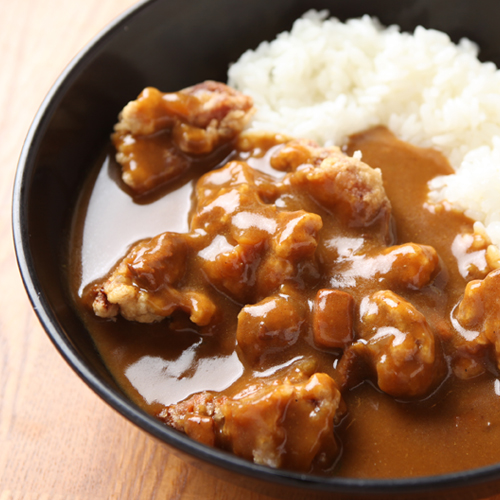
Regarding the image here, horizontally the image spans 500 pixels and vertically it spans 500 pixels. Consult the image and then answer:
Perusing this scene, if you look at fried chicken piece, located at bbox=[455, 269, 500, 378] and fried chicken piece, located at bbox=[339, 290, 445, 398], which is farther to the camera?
fried chicken piece, located at bbox=[455, 269, 500, 378]

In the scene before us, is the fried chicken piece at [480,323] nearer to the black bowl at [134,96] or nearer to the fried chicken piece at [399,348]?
the fried chicken piece at [399,348]

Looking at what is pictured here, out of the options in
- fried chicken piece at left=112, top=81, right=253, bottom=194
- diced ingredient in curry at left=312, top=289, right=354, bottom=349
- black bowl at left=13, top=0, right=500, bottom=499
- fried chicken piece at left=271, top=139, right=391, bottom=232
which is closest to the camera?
black bowl at left=13, top=0, right=500, bottom=499

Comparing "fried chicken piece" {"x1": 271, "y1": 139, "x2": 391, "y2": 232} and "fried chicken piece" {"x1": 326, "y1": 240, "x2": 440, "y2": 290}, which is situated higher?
"fried chicken piece" {"x1": 271, "y1": 139, "x2": 391, "y2": 232}

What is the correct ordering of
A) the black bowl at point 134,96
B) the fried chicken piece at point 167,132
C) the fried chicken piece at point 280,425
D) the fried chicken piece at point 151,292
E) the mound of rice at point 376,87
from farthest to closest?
the mound of rice at point 376,87 < the fried chicken piece at point 167,132 < the fried chicken piece at point 151,292 < the fried chicken piece at point 280,425 < the black bowl at point 134,96

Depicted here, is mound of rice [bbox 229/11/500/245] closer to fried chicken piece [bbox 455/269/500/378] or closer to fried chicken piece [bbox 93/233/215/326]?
fried chicken piece [bbox 455/269/500/378]

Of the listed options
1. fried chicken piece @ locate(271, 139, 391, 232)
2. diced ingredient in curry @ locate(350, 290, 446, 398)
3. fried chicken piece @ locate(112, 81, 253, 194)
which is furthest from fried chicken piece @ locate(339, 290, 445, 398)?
fried chicken piece @ locate(112, 81, 253, 194)

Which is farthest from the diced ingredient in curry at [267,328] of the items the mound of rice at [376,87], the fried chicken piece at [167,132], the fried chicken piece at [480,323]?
the mound of rice at [376,87]

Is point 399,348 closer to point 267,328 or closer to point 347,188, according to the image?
point 267,328
